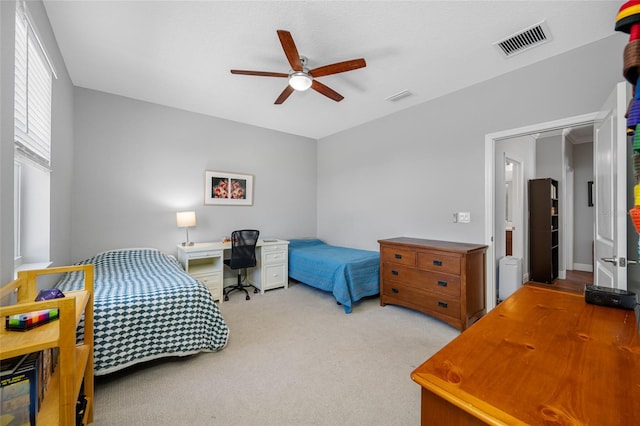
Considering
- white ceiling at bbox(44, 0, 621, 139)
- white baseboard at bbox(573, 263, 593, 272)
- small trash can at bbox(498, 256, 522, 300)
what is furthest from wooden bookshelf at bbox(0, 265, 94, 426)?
white baseboard at bbox(573, 263, 593, 272)

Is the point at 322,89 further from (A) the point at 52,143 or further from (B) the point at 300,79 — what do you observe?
(A) the point at 52,143

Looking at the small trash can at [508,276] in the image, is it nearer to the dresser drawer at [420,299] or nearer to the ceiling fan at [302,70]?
the dresser drawer at [420,299]

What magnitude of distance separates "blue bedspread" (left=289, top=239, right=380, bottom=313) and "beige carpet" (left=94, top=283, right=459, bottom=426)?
14.8 inches

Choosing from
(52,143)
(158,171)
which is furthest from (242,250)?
(52,143)

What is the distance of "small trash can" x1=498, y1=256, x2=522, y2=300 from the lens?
135 inches

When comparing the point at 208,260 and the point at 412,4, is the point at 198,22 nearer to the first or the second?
the point at 412,4

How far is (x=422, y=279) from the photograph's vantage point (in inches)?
117

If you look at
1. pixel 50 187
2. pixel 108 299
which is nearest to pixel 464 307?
pixel 108 299

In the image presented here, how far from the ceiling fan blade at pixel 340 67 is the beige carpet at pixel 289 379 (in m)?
2.42

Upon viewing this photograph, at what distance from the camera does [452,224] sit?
3221 mm

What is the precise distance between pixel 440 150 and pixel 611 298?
253 cm

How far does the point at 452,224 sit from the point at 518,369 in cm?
277

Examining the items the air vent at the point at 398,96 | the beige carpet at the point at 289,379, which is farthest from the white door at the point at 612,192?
the air vent at the point at 398,96

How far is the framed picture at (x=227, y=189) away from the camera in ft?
13.1
